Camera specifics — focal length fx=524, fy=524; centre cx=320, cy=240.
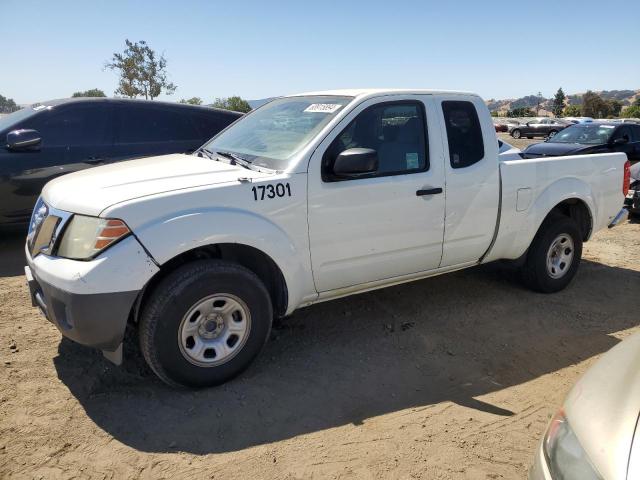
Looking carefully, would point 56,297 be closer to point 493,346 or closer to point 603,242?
point 493,346

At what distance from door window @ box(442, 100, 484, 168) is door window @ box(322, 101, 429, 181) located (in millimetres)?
260

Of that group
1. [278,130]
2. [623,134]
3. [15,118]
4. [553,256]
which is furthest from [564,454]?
[623,134]

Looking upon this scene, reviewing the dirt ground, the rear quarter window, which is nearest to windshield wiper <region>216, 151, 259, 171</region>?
the dirt ground

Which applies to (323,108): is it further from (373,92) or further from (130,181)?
(130,181)

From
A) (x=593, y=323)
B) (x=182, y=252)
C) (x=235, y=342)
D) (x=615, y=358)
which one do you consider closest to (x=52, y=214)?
(x=182, y=252)

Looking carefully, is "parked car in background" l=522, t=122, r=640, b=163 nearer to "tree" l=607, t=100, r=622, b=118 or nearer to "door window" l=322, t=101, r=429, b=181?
"door window" l=322, t=101, r=429, b=181

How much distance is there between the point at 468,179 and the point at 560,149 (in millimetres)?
8589

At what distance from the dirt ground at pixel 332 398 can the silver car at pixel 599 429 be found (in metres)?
0.89

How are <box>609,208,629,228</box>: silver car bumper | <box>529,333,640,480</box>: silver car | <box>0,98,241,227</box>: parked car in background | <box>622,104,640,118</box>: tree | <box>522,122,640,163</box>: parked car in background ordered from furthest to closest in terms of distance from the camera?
<box>622,104,640,118</box>: tree → <box>522,122,640,163</box>: parked car in background → <box>0,98,241,227</box>: parked car in background → <box>609,208,629,228</box>: silver car bumper → <box>529,333,640,480</box>: silver car

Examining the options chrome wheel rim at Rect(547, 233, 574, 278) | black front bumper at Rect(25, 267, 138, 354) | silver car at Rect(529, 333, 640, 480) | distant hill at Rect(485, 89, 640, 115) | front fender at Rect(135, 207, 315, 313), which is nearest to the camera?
silver car at Rect(529, 333, 640, 480)

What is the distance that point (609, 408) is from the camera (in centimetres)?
180

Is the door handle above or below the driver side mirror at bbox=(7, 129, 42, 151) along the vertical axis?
below

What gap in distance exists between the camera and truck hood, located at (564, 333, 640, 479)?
5.27 feet

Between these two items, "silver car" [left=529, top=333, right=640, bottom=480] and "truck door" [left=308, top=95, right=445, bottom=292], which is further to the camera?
"truck door" [left=308, top=95, right=445, bottom=292]
